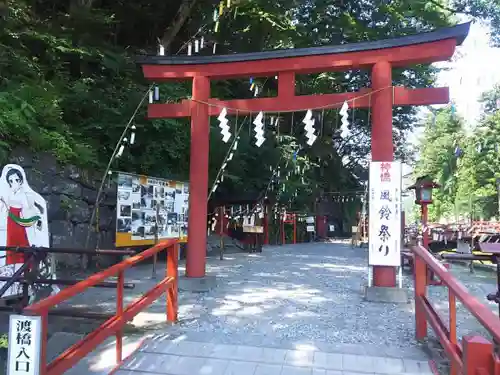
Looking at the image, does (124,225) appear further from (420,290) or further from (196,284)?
(420,290)

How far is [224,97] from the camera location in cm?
1332

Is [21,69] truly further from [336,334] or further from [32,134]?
[336,334]

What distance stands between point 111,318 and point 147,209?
4947 mm

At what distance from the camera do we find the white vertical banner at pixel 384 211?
666cm

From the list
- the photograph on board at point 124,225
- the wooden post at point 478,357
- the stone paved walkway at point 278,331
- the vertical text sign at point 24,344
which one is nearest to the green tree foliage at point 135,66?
the photograph on board at point 124,225

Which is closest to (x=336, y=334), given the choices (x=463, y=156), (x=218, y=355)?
(x=218, y=355)

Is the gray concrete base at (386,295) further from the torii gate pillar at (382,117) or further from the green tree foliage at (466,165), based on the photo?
the green tree foliage at (466,165)

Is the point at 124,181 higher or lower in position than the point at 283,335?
higher

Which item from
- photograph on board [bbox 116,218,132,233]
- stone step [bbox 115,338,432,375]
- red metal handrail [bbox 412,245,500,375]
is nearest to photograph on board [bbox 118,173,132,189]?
photograph on board [bbox 116,218,132,233]

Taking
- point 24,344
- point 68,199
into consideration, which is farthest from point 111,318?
point 68,199

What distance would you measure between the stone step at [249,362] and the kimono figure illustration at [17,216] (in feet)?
7.43

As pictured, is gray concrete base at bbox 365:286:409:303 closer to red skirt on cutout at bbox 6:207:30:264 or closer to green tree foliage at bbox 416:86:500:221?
red skirt on cutout at bbox 6:207:30:264

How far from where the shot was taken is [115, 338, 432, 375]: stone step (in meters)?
3.69

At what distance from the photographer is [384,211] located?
6.75 m
